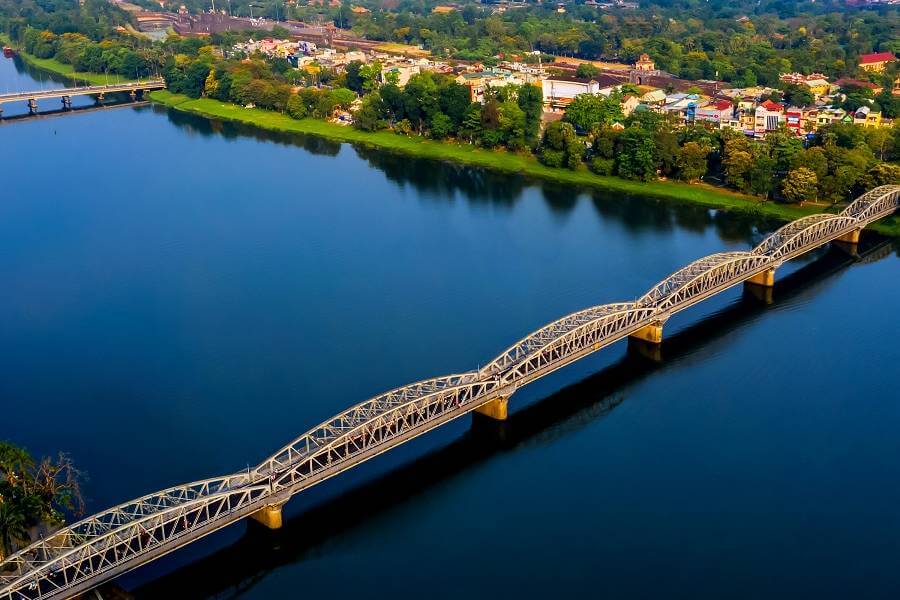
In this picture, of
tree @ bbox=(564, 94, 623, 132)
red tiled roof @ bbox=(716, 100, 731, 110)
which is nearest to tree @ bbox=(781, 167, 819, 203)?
tree @ bbox=(564, 94, 623, 132)

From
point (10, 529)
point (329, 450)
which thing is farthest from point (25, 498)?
point (329, 450)

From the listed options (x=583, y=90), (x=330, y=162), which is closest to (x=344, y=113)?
(x=330, y=162)

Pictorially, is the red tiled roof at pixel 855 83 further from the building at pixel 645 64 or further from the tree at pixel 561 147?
the tree at pixel 561 147

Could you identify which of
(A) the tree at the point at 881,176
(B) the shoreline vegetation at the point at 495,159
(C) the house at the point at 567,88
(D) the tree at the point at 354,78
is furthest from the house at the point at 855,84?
(D) the tree at the point at 354,78

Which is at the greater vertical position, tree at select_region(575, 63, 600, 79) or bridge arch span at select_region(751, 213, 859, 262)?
tree at select_region(575, 63, 600, 79)

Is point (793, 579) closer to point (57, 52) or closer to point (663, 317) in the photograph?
point (663, 317)

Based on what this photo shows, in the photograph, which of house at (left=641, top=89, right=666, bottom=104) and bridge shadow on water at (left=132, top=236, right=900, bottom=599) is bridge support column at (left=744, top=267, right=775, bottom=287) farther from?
house at (left=641, top=89, right=666, bottom=104)
